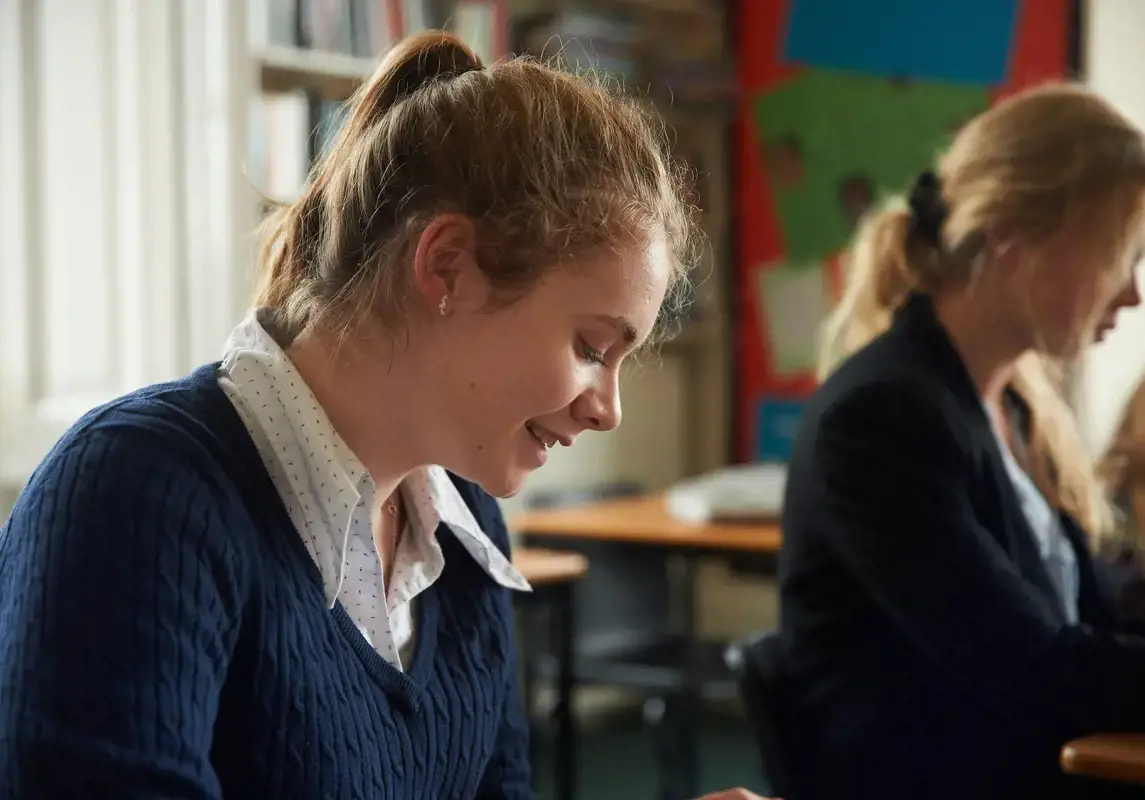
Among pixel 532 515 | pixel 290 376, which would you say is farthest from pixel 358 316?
pixel 532 515

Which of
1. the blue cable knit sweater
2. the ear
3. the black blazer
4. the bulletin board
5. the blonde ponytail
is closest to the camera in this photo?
the blue cable knit sweater

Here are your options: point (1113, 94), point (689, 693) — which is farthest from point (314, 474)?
point (1113, 94)

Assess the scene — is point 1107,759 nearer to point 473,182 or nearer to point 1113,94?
point 473,182

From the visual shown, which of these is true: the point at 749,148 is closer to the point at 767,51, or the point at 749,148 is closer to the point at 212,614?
the point at 767,51

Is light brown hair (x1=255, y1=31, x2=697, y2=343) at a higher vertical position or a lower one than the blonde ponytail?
higher

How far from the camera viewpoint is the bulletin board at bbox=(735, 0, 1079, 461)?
396cm

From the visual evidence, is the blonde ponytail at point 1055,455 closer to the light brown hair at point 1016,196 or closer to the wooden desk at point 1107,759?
the light brown hair at point 1016,196

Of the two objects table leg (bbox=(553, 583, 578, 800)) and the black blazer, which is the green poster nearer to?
table leg (bbox=(553, 583, 578, 800))

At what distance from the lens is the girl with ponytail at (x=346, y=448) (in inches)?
33.7

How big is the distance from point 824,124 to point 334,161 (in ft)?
11.1

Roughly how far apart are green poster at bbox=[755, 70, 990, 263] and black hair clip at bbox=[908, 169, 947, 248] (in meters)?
2.29

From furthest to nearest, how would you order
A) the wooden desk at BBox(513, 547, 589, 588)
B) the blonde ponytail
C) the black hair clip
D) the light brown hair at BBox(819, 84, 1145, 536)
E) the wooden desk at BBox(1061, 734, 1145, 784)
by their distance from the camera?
the wooden desk at BBox(513, 547, 589, 588), the blonde ponytail, the black hair clip, the light brown hair at BBox(819, 84, 1145, 536), the wooden desk at BBox(1061, 734, 1145, 784)

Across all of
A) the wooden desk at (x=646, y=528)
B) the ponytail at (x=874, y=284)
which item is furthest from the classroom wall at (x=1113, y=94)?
the ponytail at (x=874, y=284)

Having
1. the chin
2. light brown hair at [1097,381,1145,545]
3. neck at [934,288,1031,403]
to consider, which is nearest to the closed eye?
the chin
